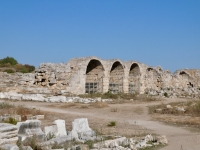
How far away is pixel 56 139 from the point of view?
585 centimetres

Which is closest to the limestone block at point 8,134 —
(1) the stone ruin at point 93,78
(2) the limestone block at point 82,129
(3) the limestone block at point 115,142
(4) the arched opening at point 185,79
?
(2) the limestone block at point 82,129

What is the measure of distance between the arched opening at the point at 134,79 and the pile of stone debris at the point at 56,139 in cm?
2065

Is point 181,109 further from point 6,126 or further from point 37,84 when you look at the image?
point 37,84

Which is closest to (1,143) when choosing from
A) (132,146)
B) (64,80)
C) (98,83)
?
(132,146)

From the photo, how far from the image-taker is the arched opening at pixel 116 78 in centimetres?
2518

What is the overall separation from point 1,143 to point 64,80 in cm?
1509

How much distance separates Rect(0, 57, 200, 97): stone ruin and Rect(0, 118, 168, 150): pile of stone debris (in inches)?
Result: 492

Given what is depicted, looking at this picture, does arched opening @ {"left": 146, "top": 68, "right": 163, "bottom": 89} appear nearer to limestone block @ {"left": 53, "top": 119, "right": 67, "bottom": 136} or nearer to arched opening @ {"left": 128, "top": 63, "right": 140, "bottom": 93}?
arched opening @ {"left": 128, "top": 63, "right": 140, "bottom": 93}

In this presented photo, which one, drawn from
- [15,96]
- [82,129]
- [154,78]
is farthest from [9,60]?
[82,129]

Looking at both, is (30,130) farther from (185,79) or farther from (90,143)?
(185,79)

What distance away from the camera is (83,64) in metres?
20.8

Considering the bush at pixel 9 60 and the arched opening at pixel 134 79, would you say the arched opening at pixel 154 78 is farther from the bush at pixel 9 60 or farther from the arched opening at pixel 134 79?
the bush at pixel 9 60

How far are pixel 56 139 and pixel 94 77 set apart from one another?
1794 cm

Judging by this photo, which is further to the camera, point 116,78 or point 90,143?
point 116,78
